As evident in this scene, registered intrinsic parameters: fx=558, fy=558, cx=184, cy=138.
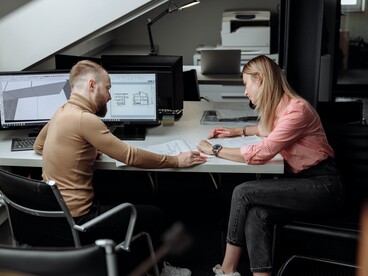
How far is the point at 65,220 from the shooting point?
2.31 metres

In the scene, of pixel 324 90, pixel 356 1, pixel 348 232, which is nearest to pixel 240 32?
pixel 324 90

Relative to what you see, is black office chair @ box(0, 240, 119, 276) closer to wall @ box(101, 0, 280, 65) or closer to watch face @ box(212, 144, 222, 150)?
watch face @ box(212, 144, 222, 150)

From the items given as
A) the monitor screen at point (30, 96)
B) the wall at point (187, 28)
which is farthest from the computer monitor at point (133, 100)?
the wall at point (187, 28)

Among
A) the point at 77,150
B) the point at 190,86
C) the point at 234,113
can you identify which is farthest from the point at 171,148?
the point at 190,86

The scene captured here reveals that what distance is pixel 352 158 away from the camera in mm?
2740

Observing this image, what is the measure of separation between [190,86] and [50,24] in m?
1.22

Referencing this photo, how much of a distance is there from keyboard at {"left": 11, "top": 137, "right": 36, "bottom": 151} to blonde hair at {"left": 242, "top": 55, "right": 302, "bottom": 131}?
1208mm

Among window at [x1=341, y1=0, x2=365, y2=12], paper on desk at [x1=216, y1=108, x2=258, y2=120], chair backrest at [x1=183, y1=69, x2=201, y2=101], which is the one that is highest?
window at [x1=341, y1=0, x2=365, y2=12]

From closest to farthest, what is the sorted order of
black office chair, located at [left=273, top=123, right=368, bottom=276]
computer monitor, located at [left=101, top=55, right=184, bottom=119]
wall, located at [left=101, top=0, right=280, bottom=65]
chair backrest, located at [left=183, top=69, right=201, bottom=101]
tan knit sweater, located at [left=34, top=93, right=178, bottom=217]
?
1. tan knit sweater, located at [left=34, top=93, right=178, bottom=217]
2. black office chair, located at [left=273, top=123, right=368, bottom=276]
3. computer monitor, located at [left=101, top=55, right=184, bottom=119]
4. chair backrest, located at [left=183, top=69, right=201, bottom=101]
5. wall, located at [left=101, top=0, right=280, bottom=65]

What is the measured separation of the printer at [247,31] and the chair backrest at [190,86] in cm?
210

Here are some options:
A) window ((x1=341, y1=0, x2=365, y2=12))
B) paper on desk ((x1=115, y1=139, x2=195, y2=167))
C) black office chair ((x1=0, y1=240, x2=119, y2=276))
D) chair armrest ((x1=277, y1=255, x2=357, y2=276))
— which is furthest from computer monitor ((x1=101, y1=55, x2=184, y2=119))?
window ((x1=341, y1=0, x2=365, y2=12))

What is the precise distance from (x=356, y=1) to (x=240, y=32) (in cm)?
226

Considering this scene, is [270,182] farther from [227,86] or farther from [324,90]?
[324,90]

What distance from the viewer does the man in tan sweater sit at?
8.07 ft
